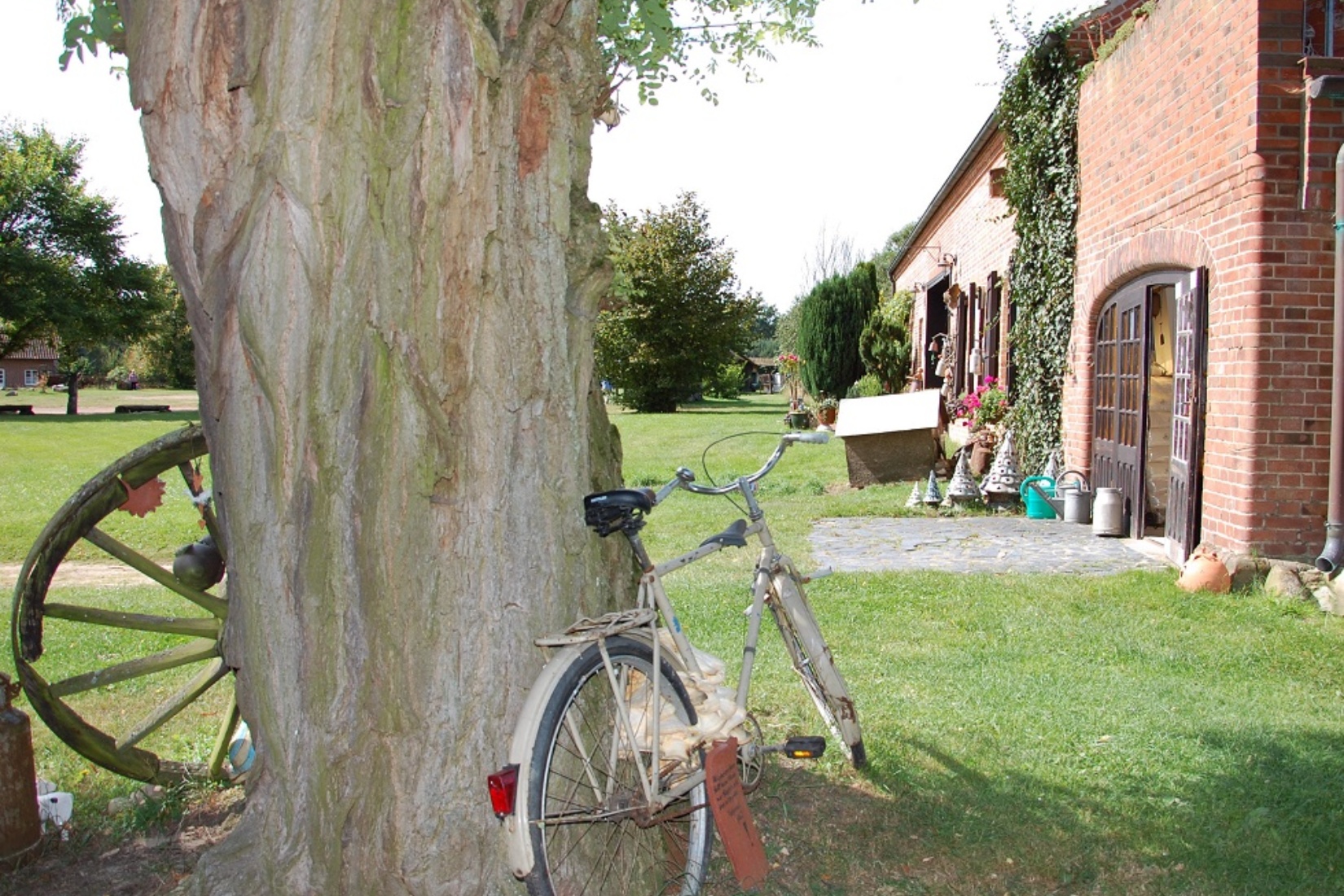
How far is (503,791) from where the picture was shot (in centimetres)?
254

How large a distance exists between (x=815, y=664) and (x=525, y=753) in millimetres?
1489

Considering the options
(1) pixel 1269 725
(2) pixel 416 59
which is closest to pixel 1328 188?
(1) pixel 1269 725

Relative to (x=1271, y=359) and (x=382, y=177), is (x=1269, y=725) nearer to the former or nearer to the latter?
(x=1271, y=359)

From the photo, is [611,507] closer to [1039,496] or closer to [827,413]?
[1039,496]

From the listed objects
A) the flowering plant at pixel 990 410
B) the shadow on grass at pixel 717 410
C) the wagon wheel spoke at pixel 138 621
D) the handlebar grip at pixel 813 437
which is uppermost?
the handlebar grip at pixel 813 437

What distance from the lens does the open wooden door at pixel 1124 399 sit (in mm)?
9273

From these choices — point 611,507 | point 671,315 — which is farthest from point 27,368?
point 611,507

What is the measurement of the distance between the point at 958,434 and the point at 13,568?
11687mm

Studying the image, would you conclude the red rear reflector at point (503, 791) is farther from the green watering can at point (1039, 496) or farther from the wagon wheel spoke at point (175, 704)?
the green watering can at point (1039, 496)

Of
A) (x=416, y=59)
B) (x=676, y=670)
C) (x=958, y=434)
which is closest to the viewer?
(x=416, y=59)

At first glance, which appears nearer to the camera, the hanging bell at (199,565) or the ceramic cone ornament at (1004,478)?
the hanging bell at (199,565)

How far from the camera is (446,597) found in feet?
8.89

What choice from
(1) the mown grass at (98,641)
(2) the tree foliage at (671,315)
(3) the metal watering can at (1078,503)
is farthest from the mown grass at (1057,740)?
(2) the tree foliage at (671,315)

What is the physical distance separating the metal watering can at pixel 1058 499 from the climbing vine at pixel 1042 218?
761 mm
